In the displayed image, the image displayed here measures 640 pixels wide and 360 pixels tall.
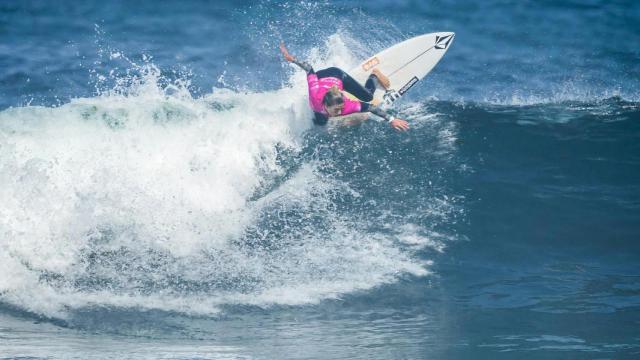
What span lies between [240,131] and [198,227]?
7.59ft

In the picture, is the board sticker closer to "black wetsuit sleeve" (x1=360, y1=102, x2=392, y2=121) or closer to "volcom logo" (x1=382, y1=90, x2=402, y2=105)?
"volcom logo" (x1=382, y1=90, x2=402, y2=105)

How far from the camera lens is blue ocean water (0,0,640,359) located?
25.6 ft

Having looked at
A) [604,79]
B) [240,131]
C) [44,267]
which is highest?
[604,79]

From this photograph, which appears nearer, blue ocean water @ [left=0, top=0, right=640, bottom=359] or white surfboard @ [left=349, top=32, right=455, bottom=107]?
blue ocean water @ [left=0, top=0, right=640, bottom=359]

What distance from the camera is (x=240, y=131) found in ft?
36.9

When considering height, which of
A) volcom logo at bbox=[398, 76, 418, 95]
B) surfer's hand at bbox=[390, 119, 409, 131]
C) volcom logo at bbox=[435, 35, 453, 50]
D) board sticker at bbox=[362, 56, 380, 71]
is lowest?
surfer's hand at bbox=[390, 119, 409, 131]

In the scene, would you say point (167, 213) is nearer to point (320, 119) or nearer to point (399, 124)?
point (320, 119)

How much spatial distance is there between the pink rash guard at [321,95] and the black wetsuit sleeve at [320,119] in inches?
3.0

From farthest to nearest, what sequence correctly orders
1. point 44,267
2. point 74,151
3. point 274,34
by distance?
point 274,34, point 74,151, point 44,267

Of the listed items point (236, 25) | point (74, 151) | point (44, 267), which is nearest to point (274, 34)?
point (236, 25)

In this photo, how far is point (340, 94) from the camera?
10914 millimetres

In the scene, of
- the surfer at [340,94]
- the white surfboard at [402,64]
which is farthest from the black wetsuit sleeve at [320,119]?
the white surfboard at [402,64]

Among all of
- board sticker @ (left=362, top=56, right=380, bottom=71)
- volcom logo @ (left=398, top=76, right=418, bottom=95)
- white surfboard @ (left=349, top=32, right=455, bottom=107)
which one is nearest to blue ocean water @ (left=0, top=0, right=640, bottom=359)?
volcom logo @ (left=398, top=76, right=418, bottom=95)

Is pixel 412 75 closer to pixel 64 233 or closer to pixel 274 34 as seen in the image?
pixel 274 34
